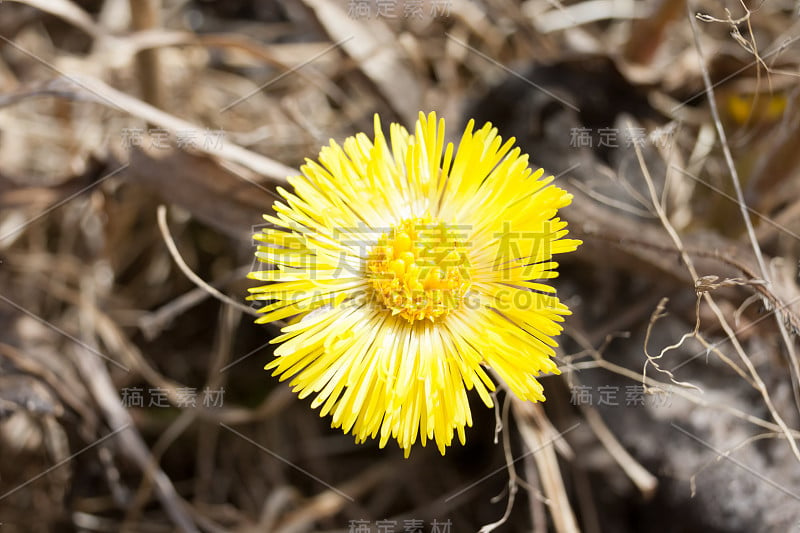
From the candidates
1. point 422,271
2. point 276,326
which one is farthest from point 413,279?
point 276,326

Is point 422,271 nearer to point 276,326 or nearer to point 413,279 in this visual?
point 413,279

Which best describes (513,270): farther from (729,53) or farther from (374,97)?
(729,53)

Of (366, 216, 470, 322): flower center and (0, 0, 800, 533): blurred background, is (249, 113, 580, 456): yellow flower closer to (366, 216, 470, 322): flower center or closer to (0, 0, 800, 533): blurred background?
(366, 216, 470, 322): flower center

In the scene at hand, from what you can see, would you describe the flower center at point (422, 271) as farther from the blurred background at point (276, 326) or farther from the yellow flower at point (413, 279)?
the blurred background at point (276, 326)

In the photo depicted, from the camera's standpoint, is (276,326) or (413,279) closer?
(413,279)

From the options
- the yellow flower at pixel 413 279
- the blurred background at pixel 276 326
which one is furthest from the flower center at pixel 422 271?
the blurred background at pixel 276 326

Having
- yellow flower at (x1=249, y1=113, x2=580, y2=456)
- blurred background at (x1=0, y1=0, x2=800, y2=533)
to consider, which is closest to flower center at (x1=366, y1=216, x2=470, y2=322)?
yellow flower at (x1=249, y1=113, x2=580, y2=456)
